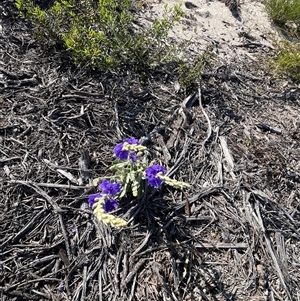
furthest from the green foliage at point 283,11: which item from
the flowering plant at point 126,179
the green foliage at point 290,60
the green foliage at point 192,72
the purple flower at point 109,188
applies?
the purple flower at point 109,188

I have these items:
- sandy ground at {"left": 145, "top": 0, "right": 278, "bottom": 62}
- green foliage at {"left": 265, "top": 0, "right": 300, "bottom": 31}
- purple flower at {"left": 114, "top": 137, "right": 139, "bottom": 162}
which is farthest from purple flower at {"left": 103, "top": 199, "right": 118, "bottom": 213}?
green foliage at {"left": 265, "top": 0, "right": 300, "bottom": 31}

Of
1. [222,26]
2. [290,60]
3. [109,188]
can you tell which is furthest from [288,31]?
[109,188]

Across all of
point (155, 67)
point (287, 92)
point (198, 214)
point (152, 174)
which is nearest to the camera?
point (152, 174)

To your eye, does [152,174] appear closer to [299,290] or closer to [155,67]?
[299,290]

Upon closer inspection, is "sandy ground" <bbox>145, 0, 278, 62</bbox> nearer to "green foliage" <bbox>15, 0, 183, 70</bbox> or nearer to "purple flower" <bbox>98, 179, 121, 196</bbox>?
"green foliage" <bbox>15, 0, 183, 70</bbox>

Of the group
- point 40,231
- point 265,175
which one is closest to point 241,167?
point 265,175

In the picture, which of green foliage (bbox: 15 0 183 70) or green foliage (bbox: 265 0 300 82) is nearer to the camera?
green foliage (bbox: 15 0 183 70)
